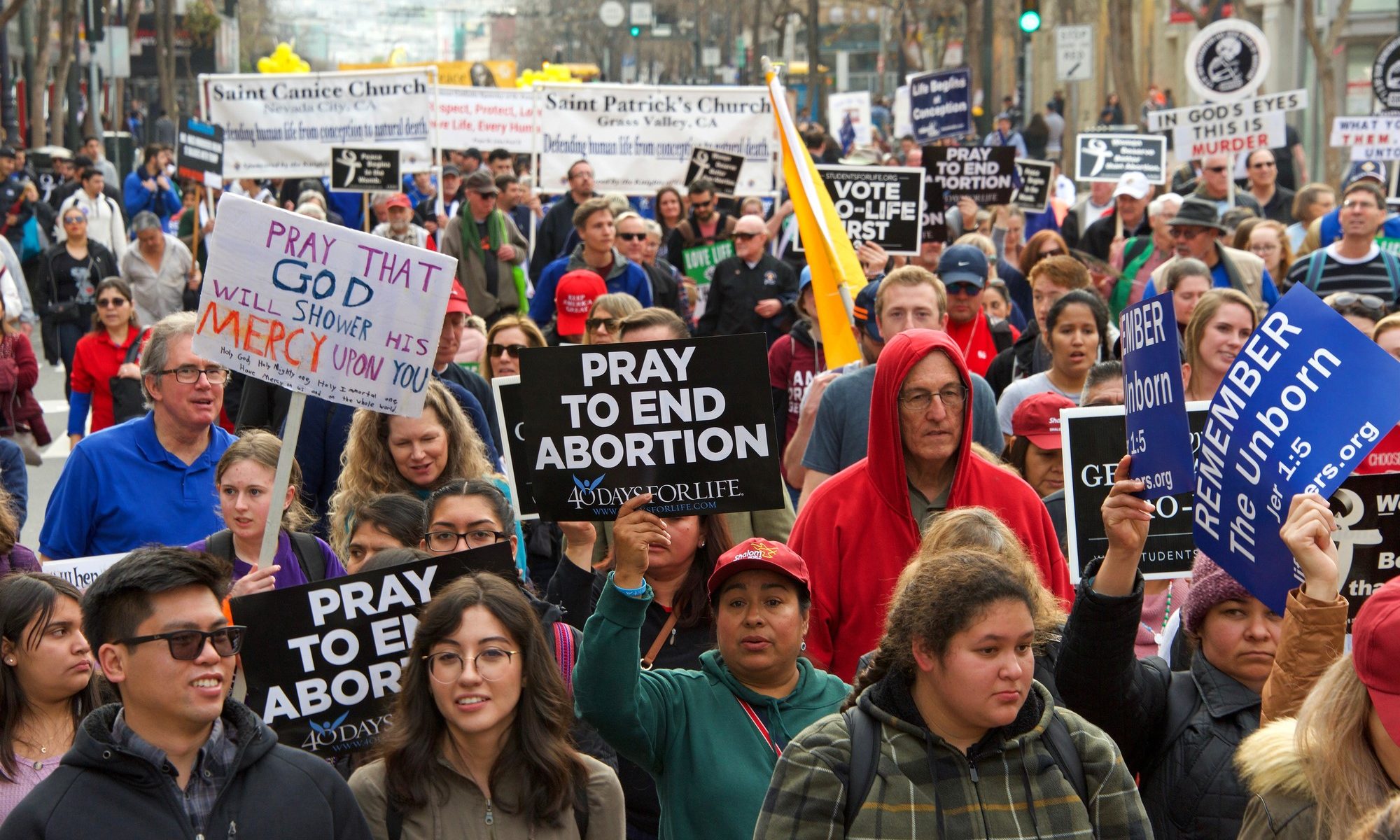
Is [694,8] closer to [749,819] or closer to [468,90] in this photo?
[468,90]

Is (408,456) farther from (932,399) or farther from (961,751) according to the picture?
(961,751)

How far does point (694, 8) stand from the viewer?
87.8 m

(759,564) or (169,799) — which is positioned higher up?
(759,564)

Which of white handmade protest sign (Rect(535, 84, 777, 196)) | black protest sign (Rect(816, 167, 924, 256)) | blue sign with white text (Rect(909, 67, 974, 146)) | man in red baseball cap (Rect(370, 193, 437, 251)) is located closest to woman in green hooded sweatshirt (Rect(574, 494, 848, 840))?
black protest sign (Rect(816, 167, 924, 256))

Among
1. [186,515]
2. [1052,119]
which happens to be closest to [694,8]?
[1052,119]

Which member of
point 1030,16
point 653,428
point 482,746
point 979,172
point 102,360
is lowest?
point 482,746

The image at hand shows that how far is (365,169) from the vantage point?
17062 millimetres

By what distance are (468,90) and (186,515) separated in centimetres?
1476

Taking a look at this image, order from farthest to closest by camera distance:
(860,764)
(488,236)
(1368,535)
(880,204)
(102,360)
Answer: (488,236) < (880,204) < (102,360) < (1368,535) < (860,764)

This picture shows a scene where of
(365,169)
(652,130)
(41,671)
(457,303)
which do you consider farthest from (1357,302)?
(652,130)

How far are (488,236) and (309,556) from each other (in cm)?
873

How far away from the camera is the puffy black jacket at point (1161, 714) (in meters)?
3.86

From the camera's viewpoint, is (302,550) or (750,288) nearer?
(302,550)

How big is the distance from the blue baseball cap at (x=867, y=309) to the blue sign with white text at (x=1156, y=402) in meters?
2.79
